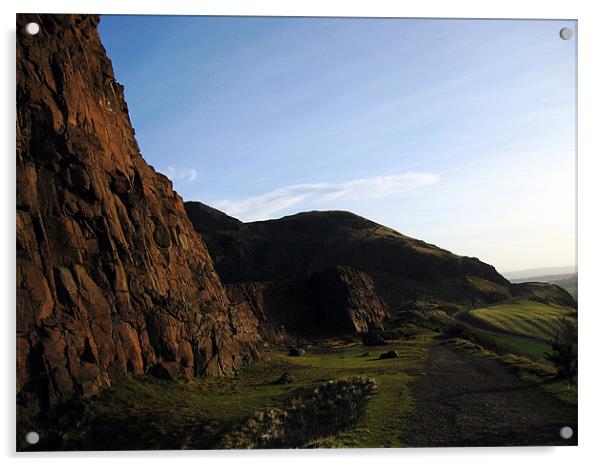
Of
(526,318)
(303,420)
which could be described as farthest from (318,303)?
(303,420)

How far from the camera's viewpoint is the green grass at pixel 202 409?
11.6 meters

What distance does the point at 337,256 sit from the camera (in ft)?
206

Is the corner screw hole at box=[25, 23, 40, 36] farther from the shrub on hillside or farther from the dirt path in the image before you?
the shrub on hillside

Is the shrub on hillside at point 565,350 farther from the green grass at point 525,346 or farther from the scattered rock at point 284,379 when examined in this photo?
the scattered rock at point 284,379

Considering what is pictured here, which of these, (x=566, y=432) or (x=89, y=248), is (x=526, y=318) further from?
(x=89, y=248)

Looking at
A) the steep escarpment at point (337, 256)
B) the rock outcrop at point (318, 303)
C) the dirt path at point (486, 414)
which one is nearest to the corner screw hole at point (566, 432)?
the dirt path at point (486, 414)

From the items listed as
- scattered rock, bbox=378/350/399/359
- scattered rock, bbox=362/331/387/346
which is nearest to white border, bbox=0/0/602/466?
scattered rock, bbox=378/350/399/359

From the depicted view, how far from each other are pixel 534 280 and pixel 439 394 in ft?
18.0

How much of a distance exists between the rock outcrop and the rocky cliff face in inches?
789

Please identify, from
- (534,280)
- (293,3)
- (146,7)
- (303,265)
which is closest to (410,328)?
(534,280)

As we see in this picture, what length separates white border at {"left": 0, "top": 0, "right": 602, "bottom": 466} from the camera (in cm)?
1158

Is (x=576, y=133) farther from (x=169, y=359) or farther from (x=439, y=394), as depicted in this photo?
(x=169, y=359)

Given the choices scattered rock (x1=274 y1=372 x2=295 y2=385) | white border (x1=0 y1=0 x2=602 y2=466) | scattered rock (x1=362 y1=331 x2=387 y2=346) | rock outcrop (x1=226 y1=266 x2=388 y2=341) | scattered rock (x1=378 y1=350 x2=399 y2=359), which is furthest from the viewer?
rock outcrop (x1=226 y1=266 x2=388 y2=341)
